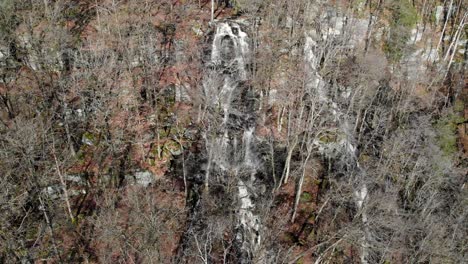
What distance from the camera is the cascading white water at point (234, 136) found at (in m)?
31.8

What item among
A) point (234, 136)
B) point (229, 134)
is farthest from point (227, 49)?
point (234, 136)

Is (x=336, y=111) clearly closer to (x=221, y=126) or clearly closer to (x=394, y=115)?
(x=394, y=115)

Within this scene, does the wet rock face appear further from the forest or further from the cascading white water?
the forest

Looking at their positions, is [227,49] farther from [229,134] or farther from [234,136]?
[234,136]

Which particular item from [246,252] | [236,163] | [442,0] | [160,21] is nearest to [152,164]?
[236,163]

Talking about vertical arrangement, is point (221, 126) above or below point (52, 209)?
above

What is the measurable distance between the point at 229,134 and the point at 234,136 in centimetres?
56

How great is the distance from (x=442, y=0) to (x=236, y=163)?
39.7 m

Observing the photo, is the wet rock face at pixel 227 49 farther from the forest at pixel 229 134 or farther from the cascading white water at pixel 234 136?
the forest at pixel 229 134

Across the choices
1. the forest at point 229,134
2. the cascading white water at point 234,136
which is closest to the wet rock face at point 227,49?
the cascading white water at point 234,136

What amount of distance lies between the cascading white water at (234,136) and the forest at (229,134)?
6.8 inches

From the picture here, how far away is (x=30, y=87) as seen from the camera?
114ft

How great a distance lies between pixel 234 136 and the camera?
127ft

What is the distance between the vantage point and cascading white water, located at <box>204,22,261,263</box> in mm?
31828
